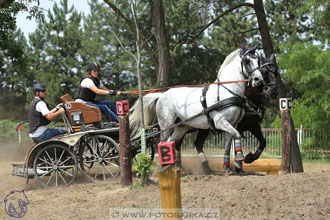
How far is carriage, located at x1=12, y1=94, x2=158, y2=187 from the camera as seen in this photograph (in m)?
7.91

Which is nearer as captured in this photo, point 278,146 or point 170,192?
point 170,192

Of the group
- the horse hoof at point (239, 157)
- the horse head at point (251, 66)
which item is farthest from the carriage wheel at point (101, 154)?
the horse head at point (251, 66)

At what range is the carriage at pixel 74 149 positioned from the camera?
791cm

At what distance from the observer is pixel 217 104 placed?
764 centimetres

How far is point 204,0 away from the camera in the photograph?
12.5 m

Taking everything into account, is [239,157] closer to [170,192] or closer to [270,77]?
[270,77]

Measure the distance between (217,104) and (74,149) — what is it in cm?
303

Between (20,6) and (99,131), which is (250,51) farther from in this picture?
(20,6)

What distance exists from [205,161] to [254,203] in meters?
3.12

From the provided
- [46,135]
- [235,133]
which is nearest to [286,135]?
[235,133]

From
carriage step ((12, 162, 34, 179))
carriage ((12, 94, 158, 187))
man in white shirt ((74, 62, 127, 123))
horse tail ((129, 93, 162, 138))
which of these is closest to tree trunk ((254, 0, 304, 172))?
horse tail ((129, 93, 162, 138))

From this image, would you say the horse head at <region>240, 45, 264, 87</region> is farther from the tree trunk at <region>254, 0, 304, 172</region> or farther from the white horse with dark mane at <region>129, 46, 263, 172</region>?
the tree trunk at <region>254, 0, 304, 172</region>

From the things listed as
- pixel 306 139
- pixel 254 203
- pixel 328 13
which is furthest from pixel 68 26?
pixel 254 203

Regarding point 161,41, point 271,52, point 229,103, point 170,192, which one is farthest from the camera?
point 161,41
